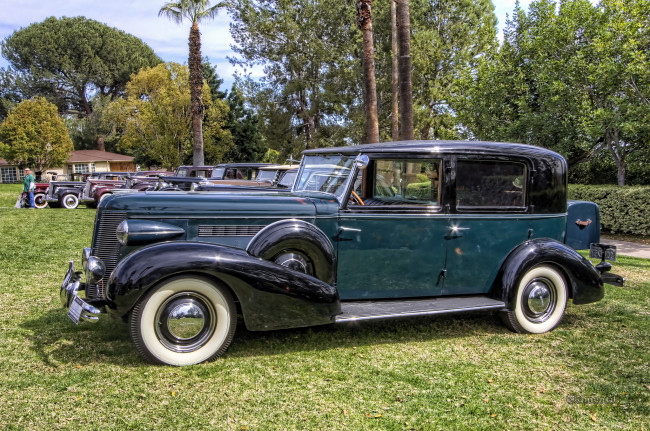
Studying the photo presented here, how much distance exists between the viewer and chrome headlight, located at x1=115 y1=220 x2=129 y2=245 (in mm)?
4078

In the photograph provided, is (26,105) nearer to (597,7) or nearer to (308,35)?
(308,35)

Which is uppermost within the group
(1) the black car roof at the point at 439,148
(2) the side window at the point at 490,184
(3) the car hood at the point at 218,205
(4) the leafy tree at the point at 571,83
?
Result: (4) the leafy tree at the point at 571,83

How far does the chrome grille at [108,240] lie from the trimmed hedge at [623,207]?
13036 millimetres

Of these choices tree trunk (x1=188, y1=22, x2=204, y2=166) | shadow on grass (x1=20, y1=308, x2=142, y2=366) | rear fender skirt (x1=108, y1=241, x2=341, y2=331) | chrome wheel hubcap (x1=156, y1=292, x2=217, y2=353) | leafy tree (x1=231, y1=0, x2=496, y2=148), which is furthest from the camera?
leafy tree (x1=231, y1=0, x2=496, y2=148)

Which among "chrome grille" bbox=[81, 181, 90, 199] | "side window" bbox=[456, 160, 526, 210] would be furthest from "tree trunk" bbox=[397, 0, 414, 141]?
"chrome grille" bbox=[81, 181, 90, 199]

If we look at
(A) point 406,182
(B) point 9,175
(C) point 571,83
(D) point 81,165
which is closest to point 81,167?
(D) point 81,165

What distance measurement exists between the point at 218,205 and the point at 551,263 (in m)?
3.36

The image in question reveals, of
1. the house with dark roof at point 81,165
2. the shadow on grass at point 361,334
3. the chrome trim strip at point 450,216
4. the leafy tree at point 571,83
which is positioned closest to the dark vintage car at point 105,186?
the leafy tree at point 571,83

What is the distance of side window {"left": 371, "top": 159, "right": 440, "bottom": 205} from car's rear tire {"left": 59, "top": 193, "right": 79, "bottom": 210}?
1714 centimetres

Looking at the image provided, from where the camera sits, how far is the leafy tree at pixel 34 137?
1549 inches

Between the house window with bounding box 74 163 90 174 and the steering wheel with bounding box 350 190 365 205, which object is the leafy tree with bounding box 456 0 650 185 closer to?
the steering wheel with bounding box 350 190 365 205

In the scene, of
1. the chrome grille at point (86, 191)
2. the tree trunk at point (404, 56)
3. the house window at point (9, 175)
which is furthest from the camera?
the house window at point (9, 175)

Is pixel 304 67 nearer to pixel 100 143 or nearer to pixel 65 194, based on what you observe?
pixel 65 194

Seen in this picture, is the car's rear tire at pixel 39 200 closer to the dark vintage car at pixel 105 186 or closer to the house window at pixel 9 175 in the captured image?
the dark vintage car at pixel 105 186
